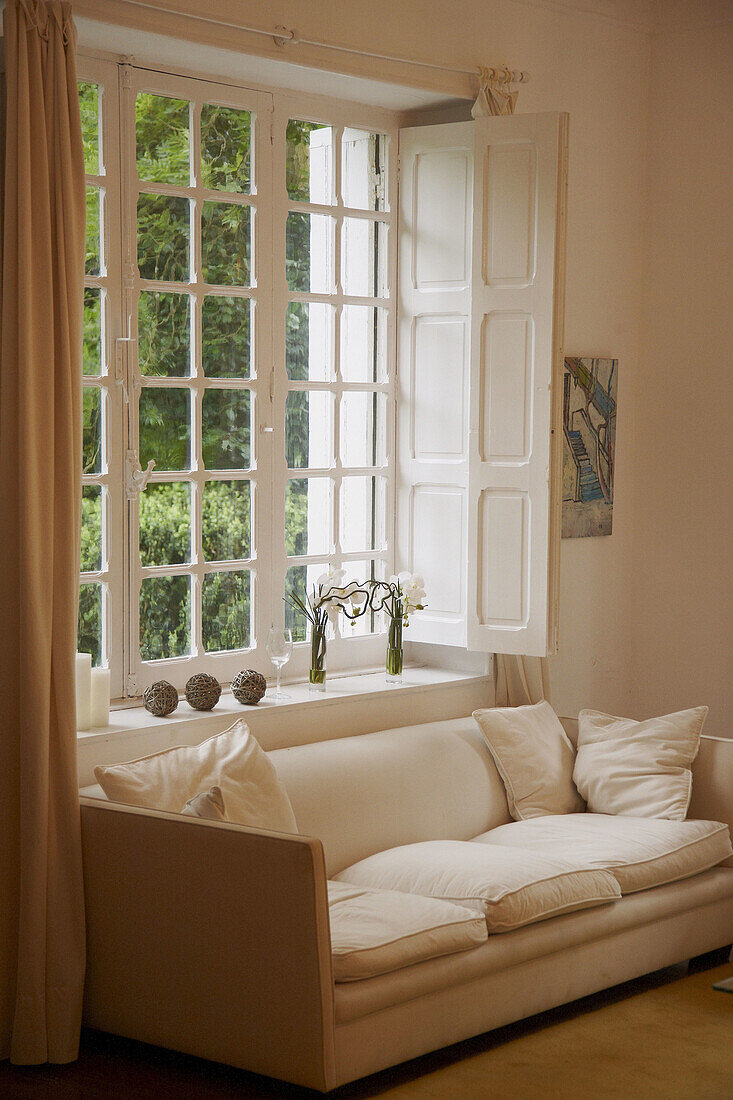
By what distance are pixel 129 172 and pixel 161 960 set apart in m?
2.35

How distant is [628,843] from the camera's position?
162 inches

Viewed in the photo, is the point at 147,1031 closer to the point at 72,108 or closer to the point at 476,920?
the point at 476,920

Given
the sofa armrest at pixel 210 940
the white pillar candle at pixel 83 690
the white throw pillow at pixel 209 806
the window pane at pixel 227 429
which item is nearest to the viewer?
the sofa armrest at pixel 210 940

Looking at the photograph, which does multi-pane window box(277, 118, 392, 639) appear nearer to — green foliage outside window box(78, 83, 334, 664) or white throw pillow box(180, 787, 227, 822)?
green foliage outside window box(78, 83, 334, 664)

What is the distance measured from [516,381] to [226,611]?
4.32 ft

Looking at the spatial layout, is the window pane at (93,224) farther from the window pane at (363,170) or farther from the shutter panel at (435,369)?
the shutter panel at (435,369)

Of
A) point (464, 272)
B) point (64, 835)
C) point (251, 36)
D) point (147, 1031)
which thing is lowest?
point (147, 1031)

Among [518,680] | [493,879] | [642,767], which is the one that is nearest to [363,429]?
[518,680]

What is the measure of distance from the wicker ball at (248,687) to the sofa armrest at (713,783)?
1.52 m

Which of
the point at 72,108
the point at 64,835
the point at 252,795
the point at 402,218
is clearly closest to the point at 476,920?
the point at 252,795

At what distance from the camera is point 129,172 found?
4.14 m

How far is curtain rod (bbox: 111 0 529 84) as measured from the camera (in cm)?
394

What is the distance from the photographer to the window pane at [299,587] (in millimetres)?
4773

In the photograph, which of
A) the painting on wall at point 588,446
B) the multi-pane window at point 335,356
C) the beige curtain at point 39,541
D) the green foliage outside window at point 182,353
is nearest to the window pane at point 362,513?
the multi-pane window at point 335,356
